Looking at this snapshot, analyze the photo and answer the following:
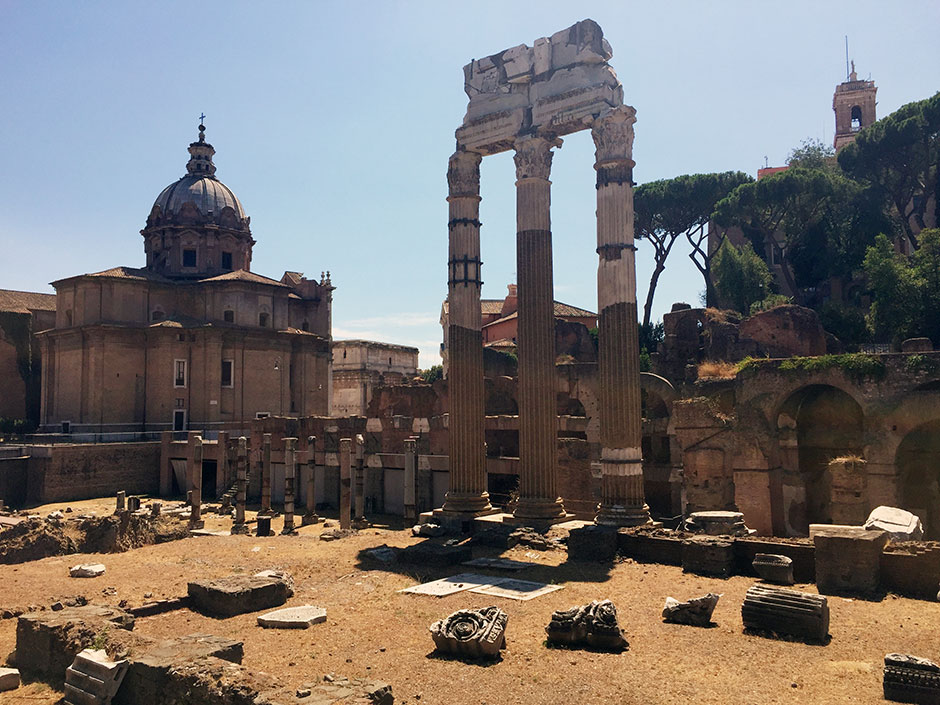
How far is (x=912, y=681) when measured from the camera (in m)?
6.64

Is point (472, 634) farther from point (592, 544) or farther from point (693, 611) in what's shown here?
point (592, 544)

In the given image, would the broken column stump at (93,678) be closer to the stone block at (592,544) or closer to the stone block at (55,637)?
the stone block at (55,637)

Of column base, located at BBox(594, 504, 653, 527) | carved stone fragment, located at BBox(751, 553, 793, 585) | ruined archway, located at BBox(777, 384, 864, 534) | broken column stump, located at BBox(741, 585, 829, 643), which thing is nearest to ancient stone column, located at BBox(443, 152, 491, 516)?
column base, located at BBox(594, 504, 653, 527)

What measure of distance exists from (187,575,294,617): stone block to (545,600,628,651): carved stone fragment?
4544mm

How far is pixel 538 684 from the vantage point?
733 centimetres

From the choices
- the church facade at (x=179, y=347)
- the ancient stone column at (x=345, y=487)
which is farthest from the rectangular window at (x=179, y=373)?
the ancient stone column at (x=345, y=487)

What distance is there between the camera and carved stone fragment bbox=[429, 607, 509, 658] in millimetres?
8117

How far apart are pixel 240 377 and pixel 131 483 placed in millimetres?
7385

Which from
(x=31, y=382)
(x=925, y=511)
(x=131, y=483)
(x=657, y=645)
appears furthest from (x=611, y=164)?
(x=31, y=382)

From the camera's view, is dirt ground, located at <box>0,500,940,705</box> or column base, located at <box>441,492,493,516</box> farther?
column base, located at <box>441,492,493,516</box>

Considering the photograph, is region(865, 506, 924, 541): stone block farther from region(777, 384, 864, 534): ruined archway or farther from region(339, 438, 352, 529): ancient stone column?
region(339, 438, 352, 529): ancient stone column

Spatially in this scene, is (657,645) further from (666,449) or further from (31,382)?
(31,382)

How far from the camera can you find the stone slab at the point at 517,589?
10.9m

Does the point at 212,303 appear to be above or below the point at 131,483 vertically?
above
